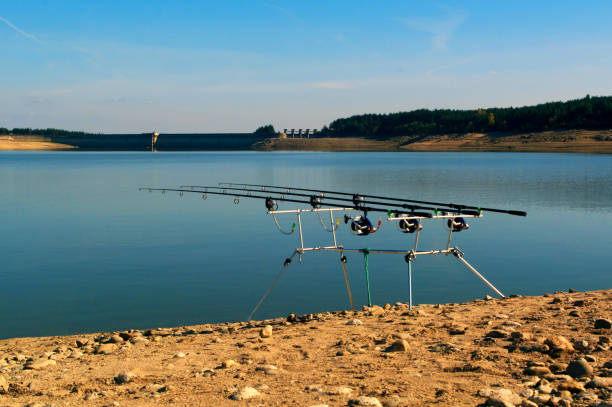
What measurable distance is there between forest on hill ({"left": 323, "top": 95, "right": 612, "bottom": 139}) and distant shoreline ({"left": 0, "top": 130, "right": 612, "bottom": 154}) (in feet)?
15.6

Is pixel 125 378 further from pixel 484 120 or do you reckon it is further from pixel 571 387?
pixel 484 120

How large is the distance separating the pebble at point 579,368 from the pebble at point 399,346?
1869 millimetres

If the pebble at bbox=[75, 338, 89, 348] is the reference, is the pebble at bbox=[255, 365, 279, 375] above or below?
above

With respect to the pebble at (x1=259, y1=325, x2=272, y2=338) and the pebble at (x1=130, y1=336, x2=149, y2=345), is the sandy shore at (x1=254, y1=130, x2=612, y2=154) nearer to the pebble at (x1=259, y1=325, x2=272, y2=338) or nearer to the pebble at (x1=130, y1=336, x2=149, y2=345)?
the pebble at (x1=259, y1=325, x2=272, y2=338)

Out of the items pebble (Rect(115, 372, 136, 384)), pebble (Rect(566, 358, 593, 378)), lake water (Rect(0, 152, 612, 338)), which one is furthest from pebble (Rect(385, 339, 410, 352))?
lake water (Rect(0, 152, 612, 338))

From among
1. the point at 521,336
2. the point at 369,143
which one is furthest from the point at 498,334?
the point at 369,143

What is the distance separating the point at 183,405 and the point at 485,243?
1482cm

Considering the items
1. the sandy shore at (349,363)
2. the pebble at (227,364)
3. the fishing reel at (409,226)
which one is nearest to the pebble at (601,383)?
the sandy shore at (349,363)

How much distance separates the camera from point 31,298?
13.2m

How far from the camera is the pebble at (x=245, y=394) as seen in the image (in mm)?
6121

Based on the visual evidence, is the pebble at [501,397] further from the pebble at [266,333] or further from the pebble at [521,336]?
the pebble at [266,333]

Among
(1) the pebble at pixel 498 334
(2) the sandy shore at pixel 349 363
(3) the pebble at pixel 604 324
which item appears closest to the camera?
(2) the sandy shore at pixel 349 363

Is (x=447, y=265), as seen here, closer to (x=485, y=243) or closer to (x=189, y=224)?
(x=485, y=243)

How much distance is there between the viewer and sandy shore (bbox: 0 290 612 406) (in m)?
6.11
